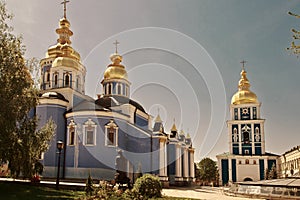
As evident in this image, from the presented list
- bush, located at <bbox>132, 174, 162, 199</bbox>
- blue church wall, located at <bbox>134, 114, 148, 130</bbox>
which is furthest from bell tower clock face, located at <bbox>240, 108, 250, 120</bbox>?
bush, located at <bbox>132, 174, 162, 199</bbox>

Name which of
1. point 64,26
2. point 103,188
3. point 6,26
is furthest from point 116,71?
point 103,188

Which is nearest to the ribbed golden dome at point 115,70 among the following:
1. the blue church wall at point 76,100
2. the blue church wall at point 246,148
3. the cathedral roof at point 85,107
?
the blue church wall at point 76,100

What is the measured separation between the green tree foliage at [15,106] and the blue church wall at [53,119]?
9.81 metres

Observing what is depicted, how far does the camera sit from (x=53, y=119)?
80.5ft

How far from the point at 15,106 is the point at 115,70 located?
1967 centimetres

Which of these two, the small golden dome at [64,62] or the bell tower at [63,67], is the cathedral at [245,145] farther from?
the small golden dome at [64,62]

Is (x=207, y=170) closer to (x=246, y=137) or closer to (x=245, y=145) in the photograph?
(x=245, y=145)

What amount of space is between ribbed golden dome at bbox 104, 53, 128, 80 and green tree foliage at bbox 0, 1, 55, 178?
57.3ft

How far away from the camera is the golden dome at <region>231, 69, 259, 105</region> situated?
144 ft

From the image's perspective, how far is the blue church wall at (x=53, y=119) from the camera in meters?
23.8

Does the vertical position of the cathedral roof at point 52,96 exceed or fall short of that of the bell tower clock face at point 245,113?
it falls short

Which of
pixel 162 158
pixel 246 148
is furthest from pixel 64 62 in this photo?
pixel 246 148

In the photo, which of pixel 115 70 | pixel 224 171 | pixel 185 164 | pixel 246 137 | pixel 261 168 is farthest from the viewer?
pixel 224 171

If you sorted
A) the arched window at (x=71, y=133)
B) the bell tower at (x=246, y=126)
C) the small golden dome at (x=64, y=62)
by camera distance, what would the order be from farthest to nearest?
the bell tower at (x=246, y=126) → the small golden dome at (x=64, y=62) → the arched window at (x=71, y=133)
